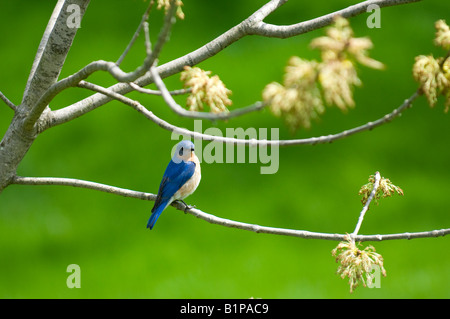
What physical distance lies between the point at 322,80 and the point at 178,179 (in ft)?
4.26

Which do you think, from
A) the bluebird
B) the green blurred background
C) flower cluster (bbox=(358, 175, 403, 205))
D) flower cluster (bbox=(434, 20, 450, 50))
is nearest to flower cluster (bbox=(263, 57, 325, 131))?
flower cluster (bbox=(434, 20, 450, 50))

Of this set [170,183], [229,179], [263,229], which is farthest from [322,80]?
[229,179]

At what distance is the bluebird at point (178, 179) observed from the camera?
2.16 meters

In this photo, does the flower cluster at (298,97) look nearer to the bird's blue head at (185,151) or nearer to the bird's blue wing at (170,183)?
the bird's blue wing at (170,183)

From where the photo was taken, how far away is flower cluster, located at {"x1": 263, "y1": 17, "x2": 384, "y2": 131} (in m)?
0.94

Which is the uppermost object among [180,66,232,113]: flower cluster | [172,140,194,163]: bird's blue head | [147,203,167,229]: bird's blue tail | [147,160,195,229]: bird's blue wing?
[172,140,194,163]: bird's blue head

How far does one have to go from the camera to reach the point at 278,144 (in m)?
1.10

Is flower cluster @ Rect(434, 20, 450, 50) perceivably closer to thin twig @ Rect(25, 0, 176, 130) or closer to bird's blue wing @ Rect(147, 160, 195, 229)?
thin twig @ Rect(25, 0, 176, 130)

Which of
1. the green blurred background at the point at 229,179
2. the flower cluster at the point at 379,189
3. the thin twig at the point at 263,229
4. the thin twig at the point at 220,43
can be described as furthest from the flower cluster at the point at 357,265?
the green blurred background at the point at 229,179

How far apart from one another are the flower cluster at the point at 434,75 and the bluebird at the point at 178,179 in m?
1.20

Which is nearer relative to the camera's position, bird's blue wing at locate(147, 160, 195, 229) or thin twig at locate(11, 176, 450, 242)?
thin twig at locate(11, 176, 450, 242)

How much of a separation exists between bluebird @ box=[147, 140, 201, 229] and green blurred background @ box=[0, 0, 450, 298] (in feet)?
2.82

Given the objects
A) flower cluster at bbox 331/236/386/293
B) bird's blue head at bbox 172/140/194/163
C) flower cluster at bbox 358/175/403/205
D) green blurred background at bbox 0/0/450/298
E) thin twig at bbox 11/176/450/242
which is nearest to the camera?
flower cluster at bbox 331/236/386/293

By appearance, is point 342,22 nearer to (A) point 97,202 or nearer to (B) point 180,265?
(B) point 180,265
